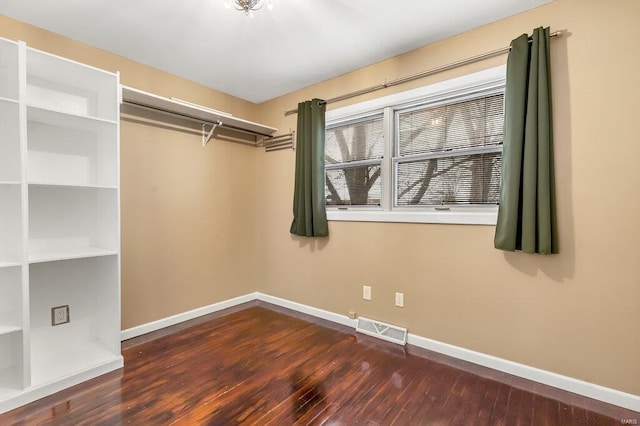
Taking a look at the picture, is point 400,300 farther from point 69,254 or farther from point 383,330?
point 69,254

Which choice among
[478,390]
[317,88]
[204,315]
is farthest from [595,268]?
[204,315]

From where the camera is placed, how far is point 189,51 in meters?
2.54

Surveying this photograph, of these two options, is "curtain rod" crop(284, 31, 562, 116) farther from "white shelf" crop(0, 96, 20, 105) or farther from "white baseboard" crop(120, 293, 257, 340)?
"white baseboard" crop(120, 293, 257, 340)

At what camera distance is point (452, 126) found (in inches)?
96.5

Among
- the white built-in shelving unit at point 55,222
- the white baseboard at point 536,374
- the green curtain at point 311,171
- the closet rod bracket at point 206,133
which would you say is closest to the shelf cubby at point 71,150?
the white built-in shelving unit at point 55,222

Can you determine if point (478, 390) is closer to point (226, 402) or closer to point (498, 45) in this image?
point (226, 402)

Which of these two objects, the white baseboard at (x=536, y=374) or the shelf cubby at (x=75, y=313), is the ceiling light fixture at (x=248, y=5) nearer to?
the shelf cubby at (x=75, y=313)

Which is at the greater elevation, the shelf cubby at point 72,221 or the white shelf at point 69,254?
the shelf cubby at point 72,221

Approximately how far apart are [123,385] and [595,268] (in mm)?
3059

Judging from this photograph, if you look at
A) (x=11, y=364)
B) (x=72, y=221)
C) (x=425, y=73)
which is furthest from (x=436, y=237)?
(x=11, y=364)

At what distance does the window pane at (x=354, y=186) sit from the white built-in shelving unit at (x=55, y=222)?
1905mm

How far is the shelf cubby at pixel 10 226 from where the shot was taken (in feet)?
5.86

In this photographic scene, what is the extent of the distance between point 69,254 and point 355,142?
2.48m

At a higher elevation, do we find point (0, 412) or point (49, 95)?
point (49, 95)
